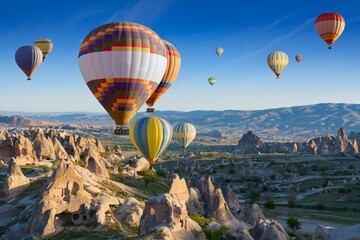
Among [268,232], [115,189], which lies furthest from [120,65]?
[268,232]

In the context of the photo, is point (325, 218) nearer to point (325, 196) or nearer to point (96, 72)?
point (325, 196)

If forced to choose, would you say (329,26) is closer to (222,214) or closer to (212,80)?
(222,214)

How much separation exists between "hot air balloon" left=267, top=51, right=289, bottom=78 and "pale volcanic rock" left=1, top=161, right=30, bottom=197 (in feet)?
193

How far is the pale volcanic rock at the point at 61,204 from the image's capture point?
36.2 metres

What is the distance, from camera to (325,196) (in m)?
78.6

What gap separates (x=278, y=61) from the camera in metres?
90.9

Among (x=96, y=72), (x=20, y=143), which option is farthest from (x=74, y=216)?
(x=20, y=143)

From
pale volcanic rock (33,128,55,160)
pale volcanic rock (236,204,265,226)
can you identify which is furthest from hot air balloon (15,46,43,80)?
pale volcanic rock (236,204,265,226)

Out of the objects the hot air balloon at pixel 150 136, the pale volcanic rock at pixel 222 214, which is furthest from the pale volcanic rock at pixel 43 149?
the pale volcanic rock at pixel 222 214

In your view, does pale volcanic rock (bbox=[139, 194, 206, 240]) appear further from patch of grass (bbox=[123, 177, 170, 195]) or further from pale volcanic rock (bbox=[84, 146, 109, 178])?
pale volcanic rock (bbox=[84, 146, 109, 178])

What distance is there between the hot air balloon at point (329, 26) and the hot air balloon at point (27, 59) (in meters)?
52.4

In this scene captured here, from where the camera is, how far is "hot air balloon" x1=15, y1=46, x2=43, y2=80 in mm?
84500

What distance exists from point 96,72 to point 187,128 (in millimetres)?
44059

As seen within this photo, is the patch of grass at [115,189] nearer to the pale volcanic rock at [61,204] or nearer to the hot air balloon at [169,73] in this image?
the pale volcanic rock at [61,204]
